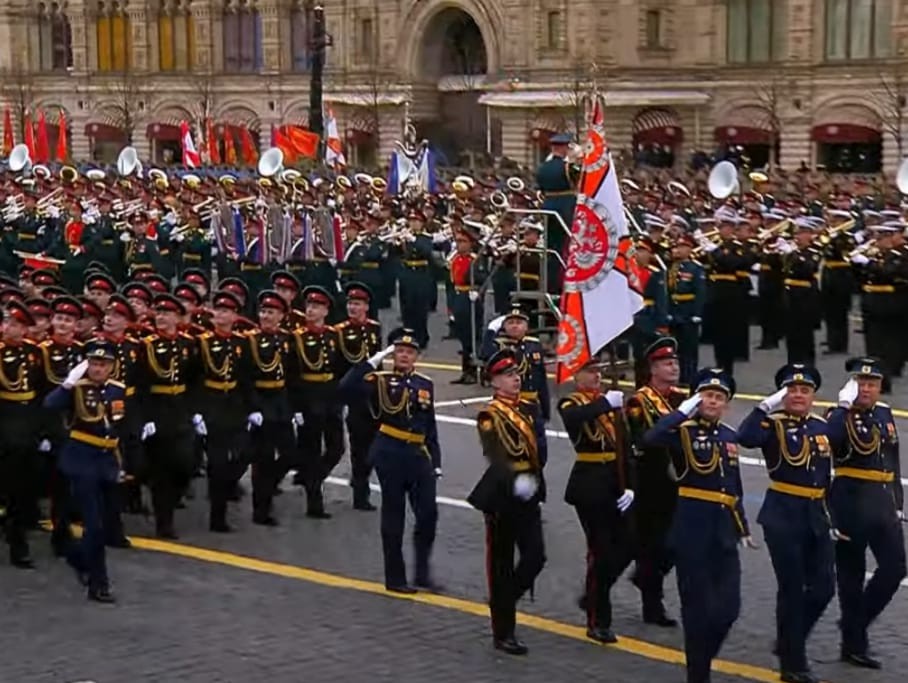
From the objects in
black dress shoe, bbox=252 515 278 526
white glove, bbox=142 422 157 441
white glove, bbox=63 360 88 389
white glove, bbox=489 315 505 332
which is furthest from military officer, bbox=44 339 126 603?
white glove, bbox=489 315 505 332

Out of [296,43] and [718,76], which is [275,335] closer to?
[718,76]

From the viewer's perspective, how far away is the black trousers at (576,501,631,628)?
358 inches

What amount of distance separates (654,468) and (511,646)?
1.28 m

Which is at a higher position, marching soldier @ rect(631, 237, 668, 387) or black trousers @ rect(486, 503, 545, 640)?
marching soldier @ rect(631, 237, 668, 387)

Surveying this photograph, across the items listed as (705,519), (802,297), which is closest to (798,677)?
(705,519)

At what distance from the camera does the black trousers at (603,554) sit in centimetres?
909

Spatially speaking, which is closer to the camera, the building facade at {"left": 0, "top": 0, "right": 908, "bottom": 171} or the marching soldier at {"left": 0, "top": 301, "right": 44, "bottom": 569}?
the marching soldier at {"left": 0, "top": 301, "right": 44, "bottom": 569}

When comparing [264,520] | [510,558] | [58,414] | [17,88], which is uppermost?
[17,88]

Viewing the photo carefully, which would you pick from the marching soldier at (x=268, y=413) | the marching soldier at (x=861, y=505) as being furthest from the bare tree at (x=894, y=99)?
the marching soldier at (x=861, y=505)

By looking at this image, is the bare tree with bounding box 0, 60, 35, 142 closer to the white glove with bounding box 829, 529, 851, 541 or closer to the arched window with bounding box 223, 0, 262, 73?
the arched window with bounding box 223, 0, 262, 73

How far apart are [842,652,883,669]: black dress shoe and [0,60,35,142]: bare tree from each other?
5439 cm

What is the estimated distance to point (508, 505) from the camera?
8938 mm

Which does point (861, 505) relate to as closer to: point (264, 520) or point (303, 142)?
point (264, 520)

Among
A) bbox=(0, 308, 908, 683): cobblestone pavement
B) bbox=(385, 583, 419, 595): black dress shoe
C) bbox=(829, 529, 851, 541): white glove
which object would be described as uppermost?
bbox=(829, 529, 851, 541): white glove
